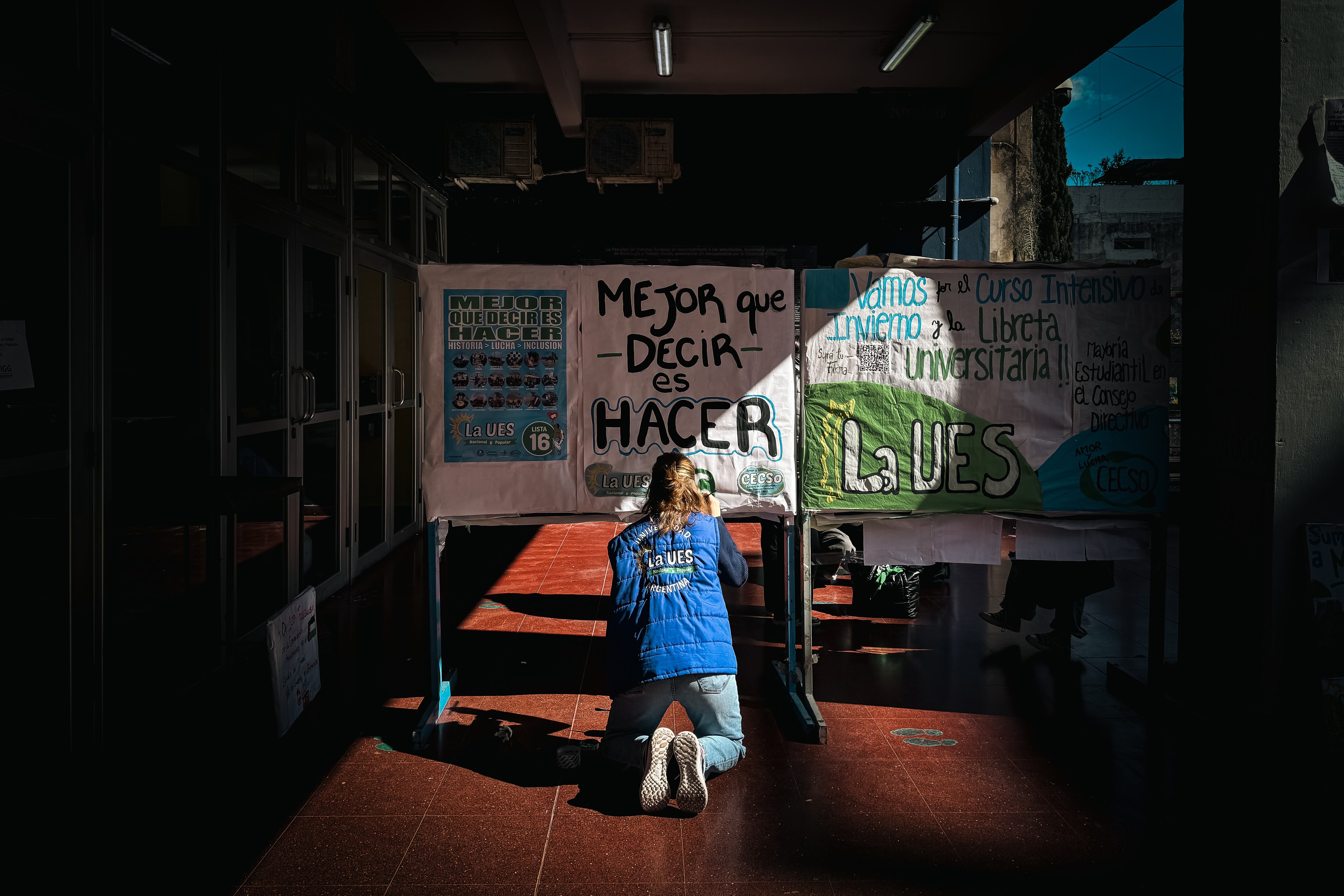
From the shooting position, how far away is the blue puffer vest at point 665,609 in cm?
339

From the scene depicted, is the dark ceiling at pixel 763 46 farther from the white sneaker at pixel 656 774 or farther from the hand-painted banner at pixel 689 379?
the white sneaker at pixel 656 774

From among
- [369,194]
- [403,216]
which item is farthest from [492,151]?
[369,194]

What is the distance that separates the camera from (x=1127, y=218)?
2431 cm

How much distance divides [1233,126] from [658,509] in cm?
296

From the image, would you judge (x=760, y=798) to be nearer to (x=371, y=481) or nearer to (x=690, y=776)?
(x=690, y=776)

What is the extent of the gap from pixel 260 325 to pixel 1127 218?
2457cm

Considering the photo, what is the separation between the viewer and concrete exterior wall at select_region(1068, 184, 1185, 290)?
24234mm

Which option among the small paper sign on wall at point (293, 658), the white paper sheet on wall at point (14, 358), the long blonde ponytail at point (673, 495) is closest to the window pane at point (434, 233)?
the small paper sign on wall at point (293, 658)

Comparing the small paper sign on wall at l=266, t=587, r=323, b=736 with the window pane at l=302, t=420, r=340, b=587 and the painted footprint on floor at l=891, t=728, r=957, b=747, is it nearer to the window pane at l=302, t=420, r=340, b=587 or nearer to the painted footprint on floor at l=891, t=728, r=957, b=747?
the window pane at l=302, t=420, r=340, b=587

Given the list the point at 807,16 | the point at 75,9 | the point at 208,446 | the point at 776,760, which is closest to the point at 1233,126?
the point at 776,760

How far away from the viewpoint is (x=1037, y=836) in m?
3.10

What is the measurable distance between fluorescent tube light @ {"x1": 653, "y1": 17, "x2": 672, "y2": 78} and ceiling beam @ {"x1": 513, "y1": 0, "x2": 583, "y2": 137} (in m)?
0.72

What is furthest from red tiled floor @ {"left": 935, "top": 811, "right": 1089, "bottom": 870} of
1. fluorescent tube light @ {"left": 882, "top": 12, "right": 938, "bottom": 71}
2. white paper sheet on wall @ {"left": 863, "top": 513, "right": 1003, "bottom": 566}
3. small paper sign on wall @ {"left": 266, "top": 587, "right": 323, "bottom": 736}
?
fluorescent tube light @ {"left": 882, "top": 12, "right": 938, "bottom": 71}

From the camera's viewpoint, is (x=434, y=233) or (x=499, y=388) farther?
(x=434, y=233)
